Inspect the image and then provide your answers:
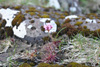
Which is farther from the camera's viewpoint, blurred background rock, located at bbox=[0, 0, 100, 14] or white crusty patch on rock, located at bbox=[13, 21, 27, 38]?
blurred background rock, located at bbox=[0, 0, 100, 14]

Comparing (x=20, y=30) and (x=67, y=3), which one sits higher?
(x=67, y=3)

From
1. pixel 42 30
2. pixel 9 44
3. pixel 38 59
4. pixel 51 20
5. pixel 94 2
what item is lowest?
pixel 38 59

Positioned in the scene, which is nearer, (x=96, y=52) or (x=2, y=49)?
(x=96, y=52)

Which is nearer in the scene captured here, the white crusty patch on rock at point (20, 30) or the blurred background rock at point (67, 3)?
the white crusty patch on rock at point (20, 30)

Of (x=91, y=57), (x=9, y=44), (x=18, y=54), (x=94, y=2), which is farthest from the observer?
(x=94, y=2)

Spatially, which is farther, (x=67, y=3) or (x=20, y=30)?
(x=67, y=3)

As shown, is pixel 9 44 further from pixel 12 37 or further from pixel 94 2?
pixel 94 2

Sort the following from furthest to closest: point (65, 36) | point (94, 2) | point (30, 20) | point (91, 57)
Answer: point (94, 2) < point (30, 20) < point (65, 36) < point (91, 57)

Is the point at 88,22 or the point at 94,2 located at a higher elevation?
the point at 94,2

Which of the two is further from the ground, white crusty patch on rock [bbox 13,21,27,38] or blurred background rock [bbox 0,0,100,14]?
blurred background rock [bbox 0,0,100,14]

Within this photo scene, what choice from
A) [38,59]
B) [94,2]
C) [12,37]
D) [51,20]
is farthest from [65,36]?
[94,2]

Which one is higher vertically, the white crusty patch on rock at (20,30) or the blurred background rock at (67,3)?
the blurred background rock at (67,3)
